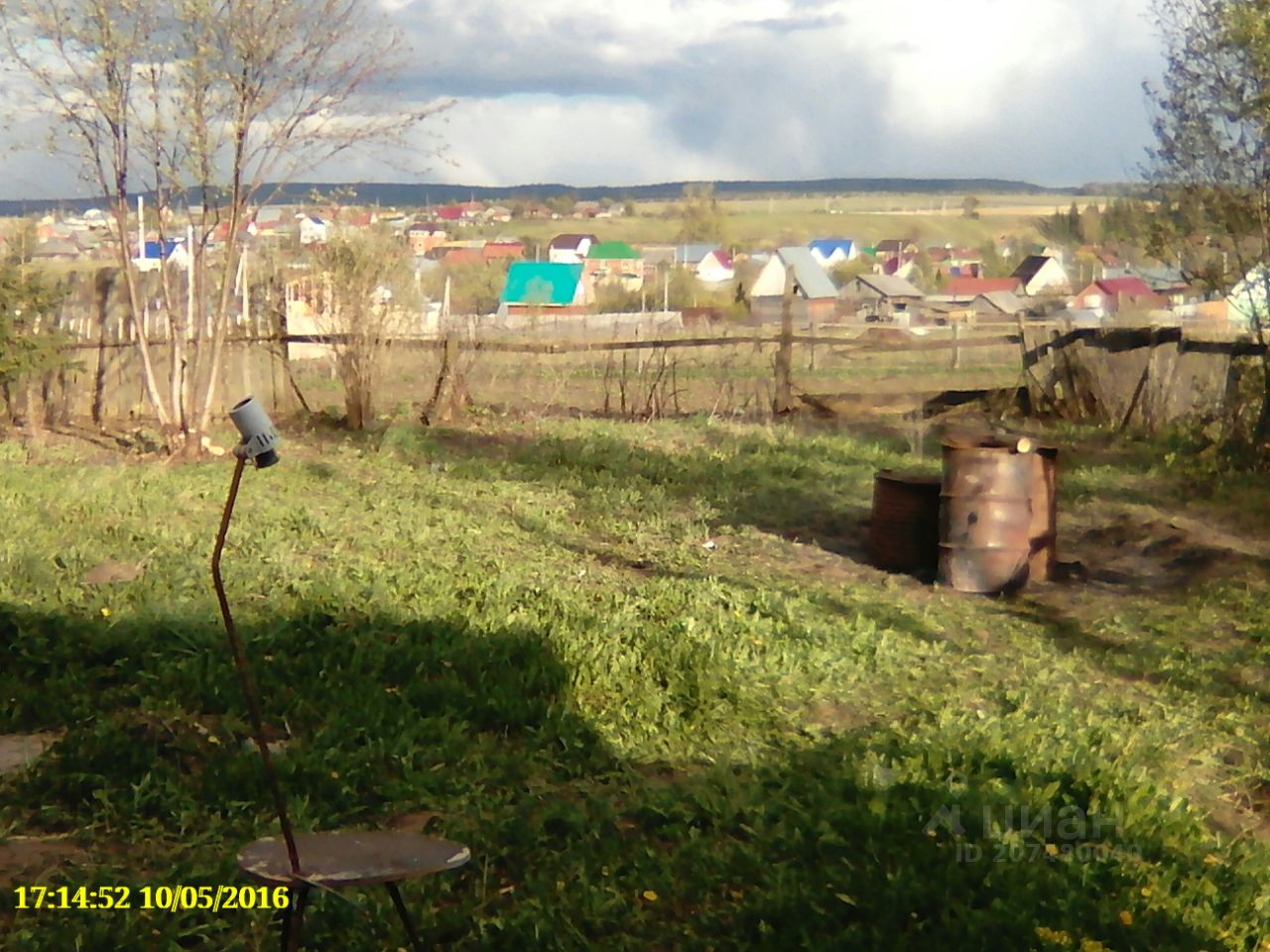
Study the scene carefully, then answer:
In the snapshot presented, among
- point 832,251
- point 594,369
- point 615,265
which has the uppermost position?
point 832,251

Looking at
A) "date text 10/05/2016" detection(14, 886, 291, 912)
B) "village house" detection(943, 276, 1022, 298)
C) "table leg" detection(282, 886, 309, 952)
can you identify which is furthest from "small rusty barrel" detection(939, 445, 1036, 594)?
"village house" detection(943, 276, 1022, 298)

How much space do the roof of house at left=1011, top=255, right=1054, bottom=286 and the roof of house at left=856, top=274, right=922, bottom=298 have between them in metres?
3.82

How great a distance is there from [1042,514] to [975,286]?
95.5 feet

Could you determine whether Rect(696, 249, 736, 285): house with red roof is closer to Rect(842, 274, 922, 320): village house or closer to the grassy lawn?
Rect(842, 274, 922, 320): village house

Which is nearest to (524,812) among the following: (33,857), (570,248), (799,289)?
(33,857)

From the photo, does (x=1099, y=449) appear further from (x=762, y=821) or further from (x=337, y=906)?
(x=337, y=906)

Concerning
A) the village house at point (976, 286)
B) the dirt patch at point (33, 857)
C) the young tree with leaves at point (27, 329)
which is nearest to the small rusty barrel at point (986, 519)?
the dirt patch at point (33, 857)

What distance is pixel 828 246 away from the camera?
129 ft

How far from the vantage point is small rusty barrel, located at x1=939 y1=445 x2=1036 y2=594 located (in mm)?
8375

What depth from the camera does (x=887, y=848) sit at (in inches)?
167

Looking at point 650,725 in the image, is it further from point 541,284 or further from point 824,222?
point 824,222

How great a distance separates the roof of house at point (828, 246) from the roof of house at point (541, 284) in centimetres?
848

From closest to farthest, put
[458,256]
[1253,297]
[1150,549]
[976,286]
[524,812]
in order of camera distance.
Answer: [524,812], [1150,549], [1253,297], [458,256], [976,286]

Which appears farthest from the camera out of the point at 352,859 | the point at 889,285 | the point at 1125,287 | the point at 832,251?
the point at 832,251
